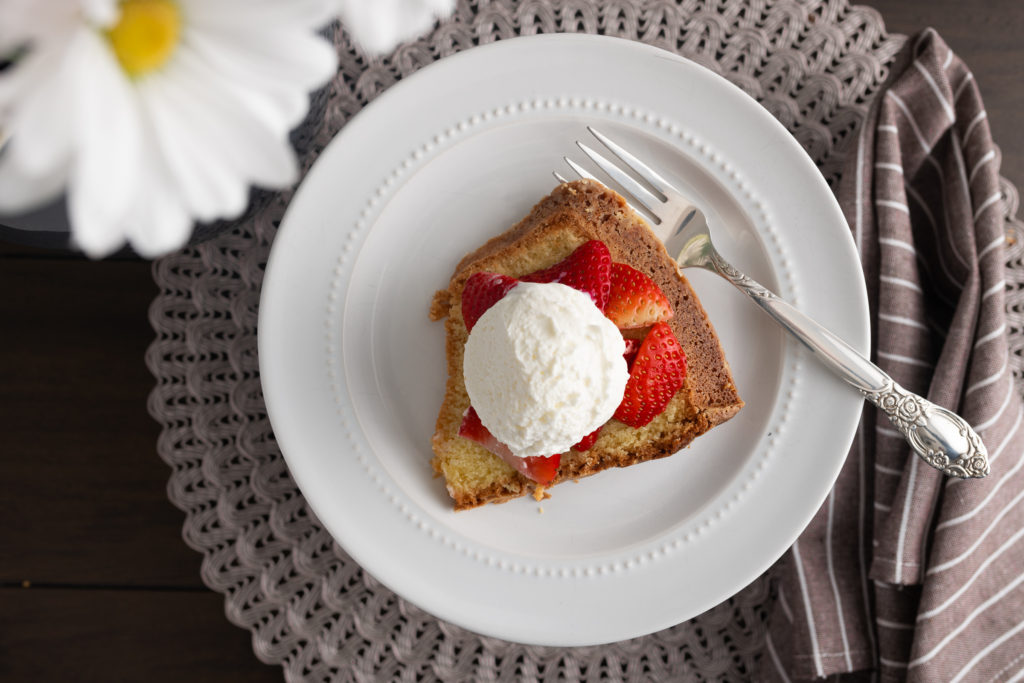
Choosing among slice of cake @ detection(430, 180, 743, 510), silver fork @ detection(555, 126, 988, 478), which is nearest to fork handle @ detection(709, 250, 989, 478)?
silver fork @ detection(555, 126, 988, 478)

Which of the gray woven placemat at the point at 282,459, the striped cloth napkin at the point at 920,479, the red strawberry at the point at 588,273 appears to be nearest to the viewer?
the red strawberry at the point at 588,273

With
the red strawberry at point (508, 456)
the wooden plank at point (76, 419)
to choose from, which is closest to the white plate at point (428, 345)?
the red strawberry at point (508, 456)

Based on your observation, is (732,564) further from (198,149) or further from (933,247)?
(198,149)

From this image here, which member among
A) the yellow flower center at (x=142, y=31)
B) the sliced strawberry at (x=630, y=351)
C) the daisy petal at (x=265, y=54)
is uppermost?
the daisy petal at (x=265, y=54)

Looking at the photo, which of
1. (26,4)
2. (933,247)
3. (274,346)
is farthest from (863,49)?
(26,4)

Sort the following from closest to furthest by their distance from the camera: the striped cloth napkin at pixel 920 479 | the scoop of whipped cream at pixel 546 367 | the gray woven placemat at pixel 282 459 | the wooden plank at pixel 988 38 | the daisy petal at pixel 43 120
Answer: the daisy petal at pixel 43 120, the scoop of whipped cream at pixel 546 367, the striped cloth napkin at pixel 920 479, the gray woven placemat at pixel 282 459, the wooden plank at pixel 988 38

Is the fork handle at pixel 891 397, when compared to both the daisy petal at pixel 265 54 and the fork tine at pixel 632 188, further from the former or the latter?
the daisy petal at pixel 265 54
